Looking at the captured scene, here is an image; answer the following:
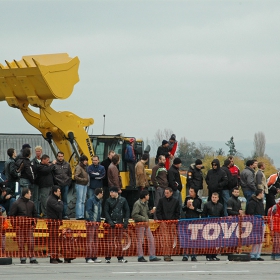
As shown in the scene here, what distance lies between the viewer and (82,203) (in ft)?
75.9

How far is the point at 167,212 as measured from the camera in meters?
21.4

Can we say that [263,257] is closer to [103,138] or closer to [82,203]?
[82,203]

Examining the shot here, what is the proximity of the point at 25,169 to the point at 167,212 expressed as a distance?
11.3ft

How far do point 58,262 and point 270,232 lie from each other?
17.0 ft

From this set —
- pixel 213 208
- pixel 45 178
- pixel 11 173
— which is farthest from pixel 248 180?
pixel 11 173

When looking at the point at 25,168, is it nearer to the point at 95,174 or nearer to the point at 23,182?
the point at 23,182


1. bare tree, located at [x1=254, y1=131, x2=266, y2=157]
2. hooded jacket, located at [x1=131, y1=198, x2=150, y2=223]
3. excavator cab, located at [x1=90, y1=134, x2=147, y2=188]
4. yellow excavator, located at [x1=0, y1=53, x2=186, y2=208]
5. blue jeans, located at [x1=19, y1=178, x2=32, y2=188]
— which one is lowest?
hooded jacket, located at [x1=131, y1=198, x2=150, y2=223]

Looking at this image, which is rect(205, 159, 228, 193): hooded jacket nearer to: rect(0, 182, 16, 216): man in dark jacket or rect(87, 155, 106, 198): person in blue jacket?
rect(87, 155, 106, 198): person in blue jacket

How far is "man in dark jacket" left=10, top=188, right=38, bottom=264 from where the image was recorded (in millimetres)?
19734

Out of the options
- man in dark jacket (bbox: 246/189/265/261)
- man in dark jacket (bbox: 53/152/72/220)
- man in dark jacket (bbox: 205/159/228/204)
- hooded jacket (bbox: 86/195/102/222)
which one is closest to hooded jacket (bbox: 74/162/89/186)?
man in dark jacket (bbox: 53/152/72/220)

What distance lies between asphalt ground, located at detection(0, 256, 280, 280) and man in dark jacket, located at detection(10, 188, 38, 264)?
1.16ft

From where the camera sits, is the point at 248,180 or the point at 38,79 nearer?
the point at 38,79

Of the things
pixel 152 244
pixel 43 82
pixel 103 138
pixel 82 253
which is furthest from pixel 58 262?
pixel 103 138

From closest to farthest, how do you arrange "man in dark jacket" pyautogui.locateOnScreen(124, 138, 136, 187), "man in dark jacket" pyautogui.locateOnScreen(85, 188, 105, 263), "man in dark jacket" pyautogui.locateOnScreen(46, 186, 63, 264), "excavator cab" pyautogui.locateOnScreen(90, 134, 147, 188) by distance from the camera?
"man in dark jacket" pyautogui.locateOnScreen(46, 186, 63, 264) < "man in dark jacket" pyautogui.locateOnScreen(85, 188, 105, 263) < "man in dark jacket" pyautogui.locateOnScreen(124, 138, 136, 187) < "excavator cab" pyautogui.locateOnScreen(90, 134, 147, 188)
